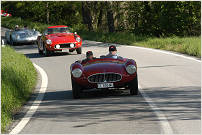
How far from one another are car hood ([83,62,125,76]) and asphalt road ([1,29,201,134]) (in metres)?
0.62

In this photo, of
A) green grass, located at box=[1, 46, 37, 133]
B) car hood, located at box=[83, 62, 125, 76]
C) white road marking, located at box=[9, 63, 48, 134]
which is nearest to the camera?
white road marking, located at box=[9, 63, 48, 134]

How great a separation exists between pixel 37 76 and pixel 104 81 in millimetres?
6252

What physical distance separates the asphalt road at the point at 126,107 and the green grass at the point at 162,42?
20.4 feet

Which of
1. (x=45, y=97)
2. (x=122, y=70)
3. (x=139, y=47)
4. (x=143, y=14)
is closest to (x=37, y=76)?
(x=45, y=97)

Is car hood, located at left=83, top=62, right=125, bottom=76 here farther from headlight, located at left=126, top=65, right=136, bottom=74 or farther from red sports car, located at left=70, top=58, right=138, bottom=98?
headlight, located at left=126, top=65, right=136, bottom=74

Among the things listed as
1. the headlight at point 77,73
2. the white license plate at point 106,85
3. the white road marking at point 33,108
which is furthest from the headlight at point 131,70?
the white road marking at point 33,108

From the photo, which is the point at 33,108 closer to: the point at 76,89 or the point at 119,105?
the point at 76,89

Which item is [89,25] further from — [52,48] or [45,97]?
[45,97]

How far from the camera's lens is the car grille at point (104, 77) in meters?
13.5

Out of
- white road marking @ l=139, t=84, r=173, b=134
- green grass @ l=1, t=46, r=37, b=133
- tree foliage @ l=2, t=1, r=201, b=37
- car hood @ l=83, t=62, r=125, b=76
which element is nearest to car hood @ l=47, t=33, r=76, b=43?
green grass @ l=1, t=46, r=37, b=133

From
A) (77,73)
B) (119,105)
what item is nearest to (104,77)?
(77,73)

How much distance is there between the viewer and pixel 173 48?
27906 mm

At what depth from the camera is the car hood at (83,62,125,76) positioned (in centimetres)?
1353

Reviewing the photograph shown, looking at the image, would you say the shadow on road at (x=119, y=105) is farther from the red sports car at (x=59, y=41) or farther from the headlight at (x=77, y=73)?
the red sports car at (x=59, y=41)
